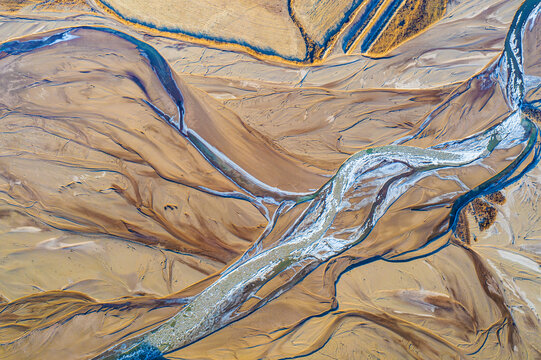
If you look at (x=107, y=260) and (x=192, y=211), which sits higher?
(x=192, y=211)

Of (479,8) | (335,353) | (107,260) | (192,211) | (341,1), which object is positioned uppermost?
(341,1)

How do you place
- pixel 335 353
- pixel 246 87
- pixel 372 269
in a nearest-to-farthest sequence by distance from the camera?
pixel 335 353 → pixel 372 269 → pixel 246 87

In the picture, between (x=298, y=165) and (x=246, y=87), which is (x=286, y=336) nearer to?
(x=298, y=165)

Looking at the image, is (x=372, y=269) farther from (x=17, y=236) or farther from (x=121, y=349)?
(x=17, y=236)

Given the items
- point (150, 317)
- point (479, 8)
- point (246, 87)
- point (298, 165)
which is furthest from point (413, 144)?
point (150, 317)

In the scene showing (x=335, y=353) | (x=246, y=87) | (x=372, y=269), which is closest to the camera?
(x=335, y=353)

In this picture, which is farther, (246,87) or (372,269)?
(246,87)

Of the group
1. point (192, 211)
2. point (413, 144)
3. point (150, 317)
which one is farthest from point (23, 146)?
point (413, 144)
